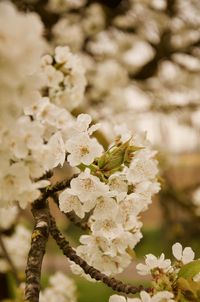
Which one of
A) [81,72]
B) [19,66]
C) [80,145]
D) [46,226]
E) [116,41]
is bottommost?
[19,66]

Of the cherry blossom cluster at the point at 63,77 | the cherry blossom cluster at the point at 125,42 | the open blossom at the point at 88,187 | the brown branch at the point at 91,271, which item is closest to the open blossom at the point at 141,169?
the open blossom at the point at 88,187

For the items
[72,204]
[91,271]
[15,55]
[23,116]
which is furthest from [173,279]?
[15,55]

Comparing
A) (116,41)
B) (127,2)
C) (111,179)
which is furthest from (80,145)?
(116,41)

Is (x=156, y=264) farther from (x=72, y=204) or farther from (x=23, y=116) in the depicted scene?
(x=23, y=116)

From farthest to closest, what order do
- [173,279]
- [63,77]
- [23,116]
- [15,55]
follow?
[63,77] → [173,279] → [23,116] → [15,55]

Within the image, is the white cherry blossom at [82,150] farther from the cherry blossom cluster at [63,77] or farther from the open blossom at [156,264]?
the cherry blossom cluster at [63,77]

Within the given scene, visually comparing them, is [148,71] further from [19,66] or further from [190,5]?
[19,66]

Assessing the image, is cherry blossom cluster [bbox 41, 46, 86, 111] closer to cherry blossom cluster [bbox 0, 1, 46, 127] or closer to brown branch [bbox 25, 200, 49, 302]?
brown branch [bbox 25, 200, 49, 302]
